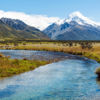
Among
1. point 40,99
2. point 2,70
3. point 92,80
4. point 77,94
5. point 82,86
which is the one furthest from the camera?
point 2,70

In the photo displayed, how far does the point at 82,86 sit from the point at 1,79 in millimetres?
15626

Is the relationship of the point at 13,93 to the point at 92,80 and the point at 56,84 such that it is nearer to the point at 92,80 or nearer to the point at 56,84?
the point at 56,84

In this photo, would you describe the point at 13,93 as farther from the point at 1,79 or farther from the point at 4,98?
the point at 1,79

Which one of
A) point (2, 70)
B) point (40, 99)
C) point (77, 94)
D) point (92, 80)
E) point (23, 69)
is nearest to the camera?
point (40, 99)

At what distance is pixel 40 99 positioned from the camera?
25.3 m

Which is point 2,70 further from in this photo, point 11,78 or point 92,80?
point 92,80

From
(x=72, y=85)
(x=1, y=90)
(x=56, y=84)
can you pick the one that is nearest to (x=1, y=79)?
(x=1, y=90)

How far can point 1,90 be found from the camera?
29547 millimetres

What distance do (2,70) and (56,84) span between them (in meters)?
14.4

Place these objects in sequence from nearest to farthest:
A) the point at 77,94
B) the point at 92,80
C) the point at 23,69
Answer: the point at 77,94 → the point at 92,80 → the point at 23,69

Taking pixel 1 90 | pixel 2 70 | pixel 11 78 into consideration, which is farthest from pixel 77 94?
pixel 2 70

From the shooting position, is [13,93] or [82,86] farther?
[82,86]

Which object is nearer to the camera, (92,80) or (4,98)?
(4,98)

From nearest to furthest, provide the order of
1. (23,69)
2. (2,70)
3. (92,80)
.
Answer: (92,80), (2,70), (23,69)
